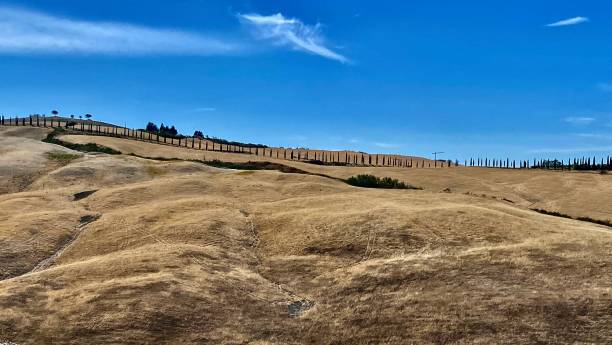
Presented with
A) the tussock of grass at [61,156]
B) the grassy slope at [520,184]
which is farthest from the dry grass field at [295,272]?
the tussock of grass at [61,156]

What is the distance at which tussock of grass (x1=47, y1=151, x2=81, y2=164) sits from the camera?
273 ft

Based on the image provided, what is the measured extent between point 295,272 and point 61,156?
2491 inches

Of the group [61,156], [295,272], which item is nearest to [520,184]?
[295,272]

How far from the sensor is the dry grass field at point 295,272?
26516 millimetres

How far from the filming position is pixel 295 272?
34.3 meters

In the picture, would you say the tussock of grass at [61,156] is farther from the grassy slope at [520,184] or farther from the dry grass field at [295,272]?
the dry grass field at [295,272]

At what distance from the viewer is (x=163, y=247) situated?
37.6 metres

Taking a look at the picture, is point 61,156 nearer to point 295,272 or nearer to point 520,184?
point 295,272

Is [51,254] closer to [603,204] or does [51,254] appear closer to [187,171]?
[187,171]

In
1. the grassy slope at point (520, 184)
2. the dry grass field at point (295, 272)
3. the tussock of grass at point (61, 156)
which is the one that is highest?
the tussock of grass at point (61, 156)

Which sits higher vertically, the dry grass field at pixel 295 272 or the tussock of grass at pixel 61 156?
the tussock of grass at pixel 61 156

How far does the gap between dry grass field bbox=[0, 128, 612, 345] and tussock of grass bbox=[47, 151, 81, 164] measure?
2873cm

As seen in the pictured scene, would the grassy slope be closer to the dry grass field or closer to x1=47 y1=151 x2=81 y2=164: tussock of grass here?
x1=47 y1=151 x2=81 y2=164: tussock of grass

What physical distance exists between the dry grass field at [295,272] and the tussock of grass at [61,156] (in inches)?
1131
